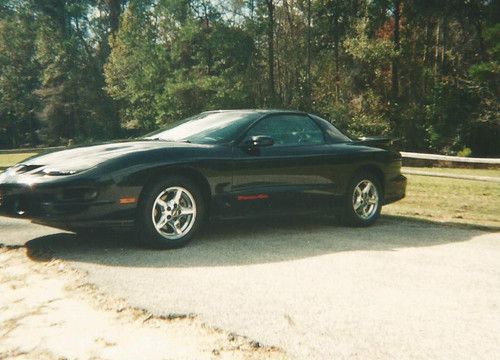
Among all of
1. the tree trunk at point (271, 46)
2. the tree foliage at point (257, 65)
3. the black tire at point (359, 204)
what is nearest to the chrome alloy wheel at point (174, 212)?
the black tire at point (359, 204)

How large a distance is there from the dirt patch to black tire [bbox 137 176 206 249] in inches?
42.7

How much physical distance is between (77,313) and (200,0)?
39785 millimetres

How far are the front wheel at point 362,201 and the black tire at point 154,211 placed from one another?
2.08 metres

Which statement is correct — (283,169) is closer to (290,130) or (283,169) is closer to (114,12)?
(290,130)

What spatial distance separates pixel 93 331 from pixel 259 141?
2.94m

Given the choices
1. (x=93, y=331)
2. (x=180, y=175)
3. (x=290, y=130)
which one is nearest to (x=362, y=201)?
(x=290, y=130)

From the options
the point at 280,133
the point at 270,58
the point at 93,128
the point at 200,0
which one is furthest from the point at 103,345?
the point at 93,128

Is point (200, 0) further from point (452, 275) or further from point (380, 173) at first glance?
point (452, 275)

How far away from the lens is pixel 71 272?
424 centimetres

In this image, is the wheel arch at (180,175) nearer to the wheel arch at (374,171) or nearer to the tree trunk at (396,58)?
the wheel arch at (374,171)

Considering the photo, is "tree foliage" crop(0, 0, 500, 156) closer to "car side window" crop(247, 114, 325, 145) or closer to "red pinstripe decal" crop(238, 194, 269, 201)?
"car side window" crop(247, 114, 325, 145)

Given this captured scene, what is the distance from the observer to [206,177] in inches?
209

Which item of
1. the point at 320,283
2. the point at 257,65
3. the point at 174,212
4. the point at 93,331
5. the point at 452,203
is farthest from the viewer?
the point at 257,65

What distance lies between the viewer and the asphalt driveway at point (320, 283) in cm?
298
